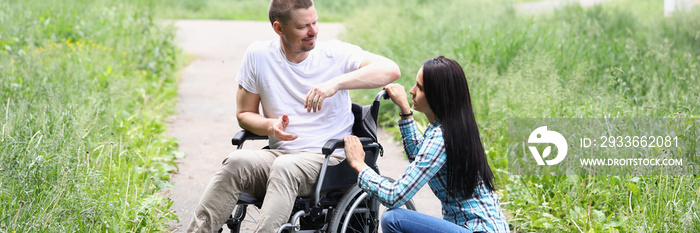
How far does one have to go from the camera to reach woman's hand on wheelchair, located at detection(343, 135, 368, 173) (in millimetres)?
3219

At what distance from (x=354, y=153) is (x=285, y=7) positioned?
73 cm

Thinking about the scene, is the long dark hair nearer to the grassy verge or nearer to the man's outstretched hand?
the man's outstretched hand

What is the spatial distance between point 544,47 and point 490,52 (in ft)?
1.96

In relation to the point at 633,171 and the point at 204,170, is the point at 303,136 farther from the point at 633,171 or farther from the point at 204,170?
the point at 204,170

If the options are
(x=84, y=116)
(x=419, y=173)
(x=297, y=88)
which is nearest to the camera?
(x=419, y=173)

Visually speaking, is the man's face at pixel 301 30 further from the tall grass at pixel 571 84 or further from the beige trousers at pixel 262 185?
the tall grass at pixel 571 84

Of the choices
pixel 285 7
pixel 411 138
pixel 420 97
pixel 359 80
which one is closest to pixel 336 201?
pixel 411 138

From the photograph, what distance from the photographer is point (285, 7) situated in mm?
3461

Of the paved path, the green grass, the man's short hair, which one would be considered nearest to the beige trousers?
the man's short hair

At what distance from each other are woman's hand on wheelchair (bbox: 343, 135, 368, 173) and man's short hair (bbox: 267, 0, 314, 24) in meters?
0.61

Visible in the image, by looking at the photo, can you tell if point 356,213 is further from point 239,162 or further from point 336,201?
point 239,162

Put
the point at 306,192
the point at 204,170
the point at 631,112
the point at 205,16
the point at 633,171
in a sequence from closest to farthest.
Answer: the point at 306,192 < the point at 633,171 < the point at 631,112 < the point at 204,170 < the point at 205,16

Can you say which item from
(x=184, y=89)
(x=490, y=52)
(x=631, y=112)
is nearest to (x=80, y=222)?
(x=631, y=112)

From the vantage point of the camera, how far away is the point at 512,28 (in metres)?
8.82
